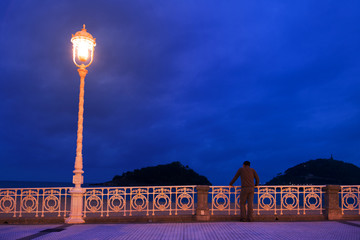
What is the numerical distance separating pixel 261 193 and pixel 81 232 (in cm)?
587

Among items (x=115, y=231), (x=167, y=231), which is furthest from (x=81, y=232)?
(x=167, y=231)

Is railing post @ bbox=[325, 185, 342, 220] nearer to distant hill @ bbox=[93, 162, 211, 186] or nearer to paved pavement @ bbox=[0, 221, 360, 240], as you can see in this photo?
paved pavement @ bbox=[0, 221, 360, 240]

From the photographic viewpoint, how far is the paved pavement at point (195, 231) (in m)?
8.20

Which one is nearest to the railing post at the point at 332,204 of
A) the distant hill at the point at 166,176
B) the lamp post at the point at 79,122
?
the lamp post at the point at 79,122

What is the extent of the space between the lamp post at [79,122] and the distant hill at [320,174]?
101829mm

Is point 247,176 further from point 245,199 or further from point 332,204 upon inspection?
point 332,204

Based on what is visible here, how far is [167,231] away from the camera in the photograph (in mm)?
9047

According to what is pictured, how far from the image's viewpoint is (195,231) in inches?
354

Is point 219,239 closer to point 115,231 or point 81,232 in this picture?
point 115,231

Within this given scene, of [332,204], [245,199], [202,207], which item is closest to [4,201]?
[202,207]

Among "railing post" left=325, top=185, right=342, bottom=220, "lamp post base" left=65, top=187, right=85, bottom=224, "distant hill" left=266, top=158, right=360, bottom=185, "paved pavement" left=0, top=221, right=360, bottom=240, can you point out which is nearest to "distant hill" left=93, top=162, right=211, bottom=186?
"distant hill" left=266, top=158, right=360, bottom=185

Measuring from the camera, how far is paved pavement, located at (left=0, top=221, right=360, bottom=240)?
8195mm

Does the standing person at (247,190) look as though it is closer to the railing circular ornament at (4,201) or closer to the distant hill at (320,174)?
the railing circular ornament at (4,201)

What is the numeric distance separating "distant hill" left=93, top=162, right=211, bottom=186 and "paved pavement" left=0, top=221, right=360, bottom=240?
83884 mm
